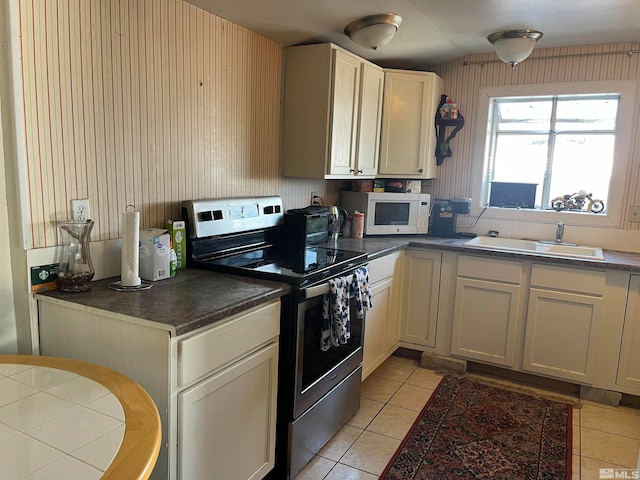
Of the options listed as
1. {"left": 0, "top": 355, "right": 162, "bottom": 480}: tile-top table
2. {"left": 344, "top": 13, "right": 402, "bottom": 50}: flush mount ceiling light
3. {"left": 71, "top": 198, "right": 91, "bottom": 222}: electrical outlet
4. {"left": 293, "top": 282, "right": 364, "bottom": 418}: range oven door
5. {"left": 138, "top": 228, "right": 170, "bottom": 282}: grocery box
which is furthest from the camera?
{"left": 344, "top": 13, "right": 402, "bottom": 50}: flush mount ceiling light

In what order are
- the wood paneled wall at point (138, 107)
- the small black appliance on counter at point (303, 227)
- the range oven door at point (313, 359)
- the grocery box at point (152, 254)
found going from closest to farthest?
the wood paneled wall at point (138, 107), the grocery box at point (152, 254), the range oven door at point (313, 359), the small black appliance on counter at point (303, 227)

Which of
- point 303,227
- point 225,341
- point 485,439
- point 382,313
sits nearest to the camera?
point 225,341

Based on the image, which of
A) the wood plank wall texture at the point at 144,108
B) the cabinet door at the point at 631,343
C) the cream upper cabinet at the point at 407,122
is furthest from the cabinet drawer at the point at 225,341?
the cabinet door at the point at 631,343

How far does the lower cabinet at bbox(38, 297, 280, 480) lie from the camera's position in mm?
1393

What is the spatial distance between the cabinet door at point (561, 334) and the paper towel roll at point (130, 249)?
231 cm

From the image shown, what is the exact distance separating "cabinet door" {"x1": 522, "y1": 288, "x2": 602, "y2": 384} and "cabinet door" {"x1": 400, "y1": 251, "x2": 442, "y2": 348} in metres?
0.59

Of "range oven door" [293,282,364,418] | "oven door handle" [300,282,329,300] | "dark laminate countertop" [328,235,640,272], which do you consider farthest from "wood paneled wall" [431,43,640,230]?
"oven door handle" [300,282,329,300]

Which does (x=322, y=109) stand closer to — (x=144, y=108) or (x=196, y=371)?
(x=144, y=108)

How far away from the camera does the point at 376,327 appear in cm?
286

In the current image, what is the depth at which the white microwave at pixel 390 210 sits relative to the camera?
3342 millimetres

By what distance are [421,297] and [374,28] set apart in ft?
5.70

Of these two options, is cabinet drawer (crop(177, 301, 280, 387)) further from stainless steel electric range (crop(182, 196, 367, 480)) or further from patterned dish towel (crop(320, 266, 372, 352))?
patterned dish towel (crop(320, 266, 372, 352))

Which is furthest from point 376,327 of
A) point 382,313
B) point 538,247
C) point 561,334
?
point 538,247

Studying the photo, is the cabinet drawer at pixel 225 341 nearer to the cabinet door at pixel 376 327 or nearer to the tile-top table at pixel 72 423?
the tile-top table at pixel 72 423
